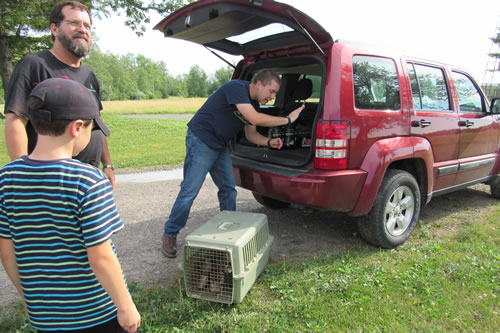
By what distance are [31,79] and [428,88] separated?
371cm

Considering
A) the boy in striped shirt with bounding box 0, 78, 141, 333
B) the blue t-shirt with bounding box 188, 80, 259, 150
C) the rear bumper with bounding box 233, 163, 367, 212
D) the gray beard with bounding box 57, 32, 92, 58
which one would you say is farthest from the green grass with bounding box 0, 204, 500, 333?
the gray beard with bounding box 57, 32, 92, 58

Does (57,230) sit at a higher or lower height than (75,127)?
lower

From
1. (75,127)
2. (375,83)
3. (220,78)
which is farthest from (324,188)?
(220,78)

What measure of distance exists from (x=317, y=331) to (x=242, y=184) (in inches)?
69.0

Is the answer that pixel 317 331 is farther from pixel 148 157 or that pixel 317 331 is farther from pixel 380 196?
pixel 148 157

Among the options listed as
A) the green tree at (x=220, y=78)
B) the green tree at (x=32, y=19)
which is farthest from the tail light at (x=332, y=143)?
the green tree at (x=220, y=78)

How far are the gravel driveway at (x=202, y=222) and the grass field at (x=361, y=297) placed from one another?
21cm

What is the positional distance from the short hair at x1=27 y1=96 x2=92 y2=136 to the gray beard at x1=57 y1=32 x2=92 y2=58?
1328mm

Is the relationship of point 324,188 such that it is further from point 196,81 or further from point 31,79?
point 196,81

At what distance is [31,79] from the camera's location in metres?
2.12

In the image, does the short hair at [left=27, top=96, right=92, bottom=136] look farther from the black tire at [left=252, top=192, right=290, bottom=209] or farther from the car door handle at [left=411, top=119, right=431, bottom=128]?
the black tire at [left=252, top=192, right=290, bottom=209]

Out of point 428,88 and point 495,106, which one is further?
point 495,106

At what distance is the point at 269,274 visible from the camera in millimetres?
2861

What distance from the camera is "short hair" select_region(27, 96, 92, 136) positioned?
1.13m
